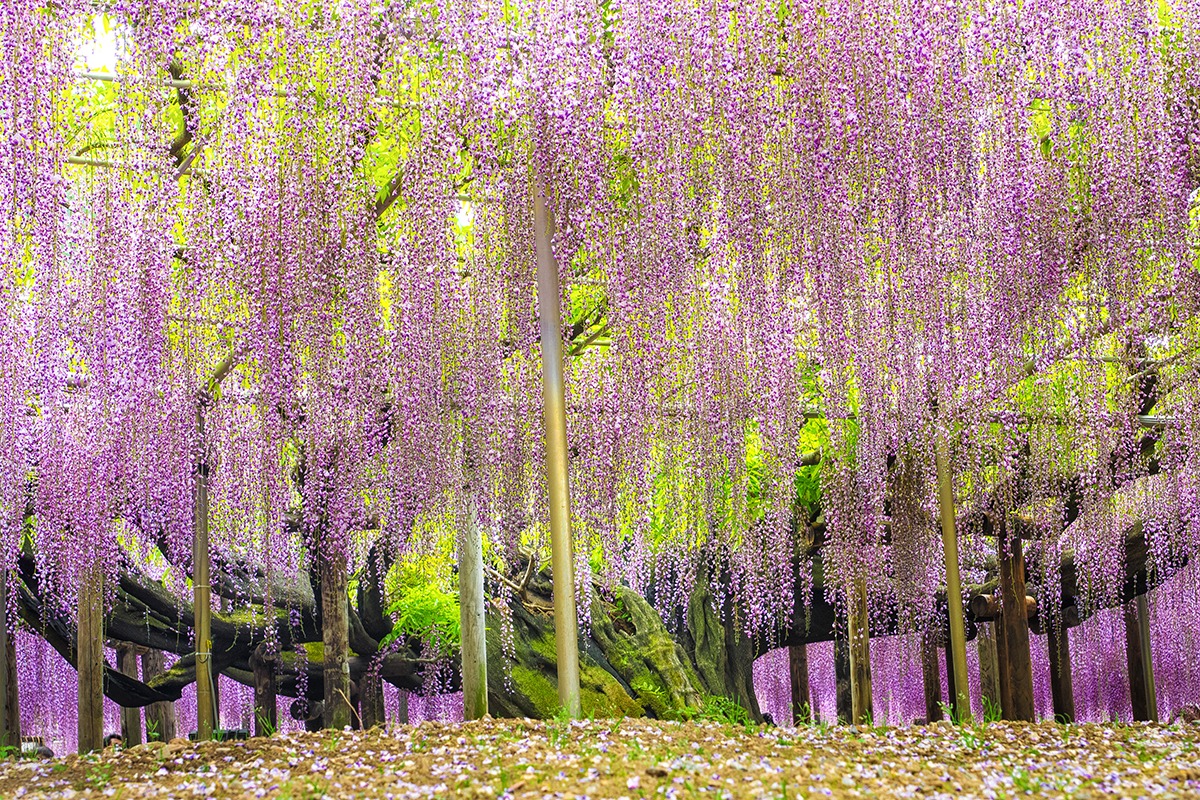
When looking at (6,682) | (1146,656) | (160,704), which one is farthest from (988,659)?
(6,682)

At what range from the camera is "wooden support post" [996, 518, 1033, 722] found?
9273 millimetres

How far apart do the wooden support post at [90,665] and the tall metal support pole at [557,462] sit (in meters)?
4.92

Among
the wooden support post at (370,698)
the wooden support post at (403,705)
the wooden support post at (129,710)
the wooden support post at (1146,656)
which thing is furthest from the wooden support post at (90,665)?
the wooden support post at (1146,656)

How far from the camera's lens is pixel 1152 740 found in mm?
6262

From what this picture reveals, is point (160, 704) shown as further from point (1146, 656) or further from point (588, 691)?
point (1146, 656)

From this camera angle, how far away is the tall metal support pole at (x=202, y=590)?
22.9 feet

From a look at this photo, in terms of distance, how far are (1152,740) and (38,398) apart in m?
8.20

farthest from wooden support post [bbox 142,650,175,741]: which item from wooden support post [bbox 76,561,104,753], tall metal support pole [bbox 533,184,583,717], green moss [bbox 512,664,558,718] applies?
tall metal support pole [bbox 533,184,583,717]

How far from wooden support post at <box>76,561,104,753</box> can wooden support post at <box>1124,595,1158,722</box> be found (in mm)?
9781

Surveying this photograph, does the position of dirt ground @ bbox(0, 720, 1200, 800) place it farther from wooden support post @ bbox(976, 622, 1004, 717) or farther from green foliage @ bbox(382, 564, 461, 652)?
wooden support post @ bbox(976, 622, 1004, 717)

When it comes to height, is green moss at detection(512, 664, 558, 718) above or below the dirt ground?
below

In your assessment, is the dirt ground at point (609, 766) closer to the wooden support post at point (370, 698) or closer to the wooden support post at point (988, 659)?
the wooden support post at point (370, 698)

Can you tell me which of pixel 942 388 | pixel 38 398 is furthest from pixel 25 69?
pixel 942 388

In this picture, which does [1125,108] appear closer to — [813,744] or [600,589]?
[813,744]
